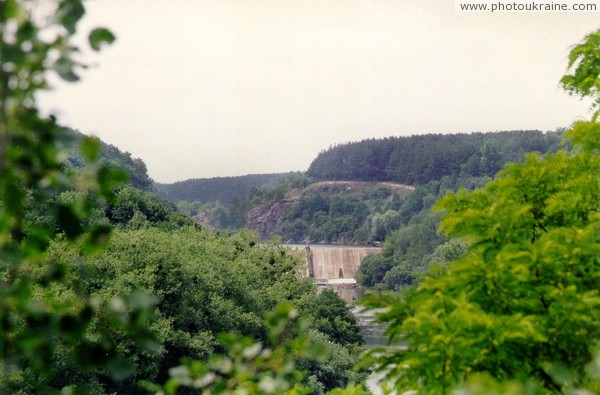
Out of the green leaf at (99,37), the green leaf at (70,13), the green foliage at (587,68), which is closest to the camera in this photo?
the green leaf at (70,13)

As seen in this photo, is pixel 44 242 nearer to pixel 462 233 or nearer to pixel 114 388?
pixel 462 233

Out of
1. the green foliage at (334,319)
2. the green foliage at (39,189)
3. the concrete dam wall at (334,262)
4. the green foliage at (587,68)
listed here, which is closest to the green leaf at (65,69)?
the green foliage at (39,189)

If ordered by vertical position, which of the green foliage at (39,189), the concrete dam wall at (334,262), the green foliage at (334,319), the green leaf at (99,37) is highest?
the green leaf at (99,37)

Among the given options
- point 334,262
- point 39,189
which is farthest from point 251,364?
point 334,262

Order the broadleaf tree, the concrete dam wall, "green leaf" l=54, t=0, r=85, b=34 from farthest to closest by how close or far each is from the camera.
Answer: the concrete dam wall → the broadleaf tree → "green leaf" l=54, t=0, r=85, b=34

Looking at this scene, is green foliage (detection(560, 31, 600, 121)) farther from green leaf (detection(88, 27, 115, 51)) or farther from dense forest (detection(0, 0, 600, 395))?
green leaf (detection(88, 27, 115, 51))

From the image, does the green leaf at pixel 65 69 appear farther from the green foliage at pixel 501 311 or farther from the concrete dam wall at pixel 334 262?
the concrete dam wall at pixel 334 262

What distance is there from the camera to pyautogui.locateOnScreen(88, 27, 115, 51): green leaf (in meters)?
1.67

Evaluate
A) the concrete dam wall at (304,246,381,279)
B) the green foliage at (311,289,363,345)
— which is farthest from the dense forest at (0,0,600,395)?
the concrete dam wall at (304,246,381,279)

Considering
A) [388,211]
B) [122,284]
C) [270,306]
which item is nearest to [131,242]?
[122,284]

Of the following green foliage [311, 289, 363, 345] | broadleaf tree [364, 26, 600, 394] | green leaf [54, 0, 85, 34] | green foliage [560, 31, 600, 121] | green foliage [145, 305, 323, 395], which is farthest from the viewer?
green foliage [311, 289, 363, 345]

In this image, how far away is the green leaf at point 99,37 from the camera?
5.47 ft

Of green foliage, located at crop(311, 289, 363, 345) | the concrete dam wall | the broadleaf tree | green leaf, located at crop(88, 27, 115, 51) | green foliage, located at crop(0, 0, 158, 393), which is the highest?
green leaf, located at crop(88, 27, 115, 51)

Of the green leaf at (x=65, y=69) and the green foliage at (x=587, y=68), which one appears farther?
the green foliage at (x=587, y=68)
